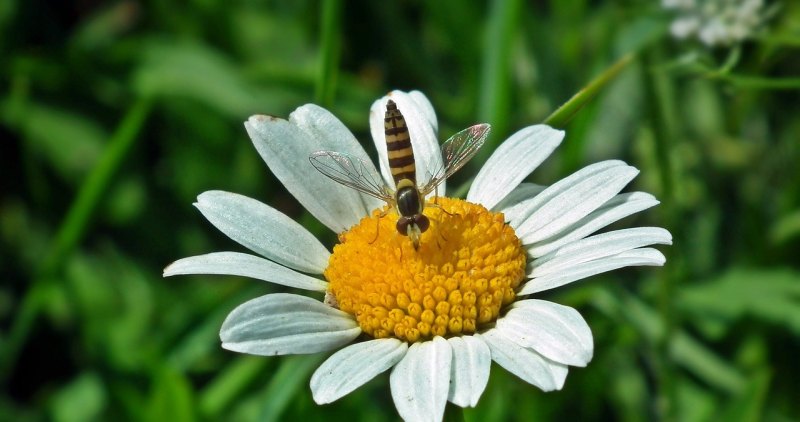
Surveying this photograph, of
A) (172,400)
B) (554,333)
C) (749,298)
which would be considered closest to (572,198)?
(554,333)

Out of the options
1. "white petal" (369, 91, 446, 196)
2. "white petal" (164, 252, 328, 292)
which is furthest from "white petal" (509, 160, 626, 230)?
"white petal" (164, 252, 328, 292)

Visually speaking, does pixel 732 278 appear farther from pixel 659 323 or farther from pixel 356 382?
pixel 356 382

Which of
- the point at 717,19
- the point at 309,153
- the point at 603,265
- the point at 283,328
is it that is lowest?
the point at 283,328

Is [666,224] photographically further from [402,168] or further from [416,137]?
[402,168]

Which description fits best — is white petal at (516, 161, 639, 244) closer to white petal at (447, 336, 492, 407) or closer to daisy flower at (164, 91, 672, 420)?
daisy flower at (164, 91, 672, 420)

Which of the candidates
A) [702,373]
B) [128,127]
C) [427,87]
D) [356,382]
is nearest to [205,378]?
[128,127]

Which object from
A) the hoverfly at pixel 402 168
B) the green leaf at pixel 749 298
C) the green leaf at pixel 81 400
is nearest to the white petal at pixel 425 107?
the hoverfly at pixel 402 168
